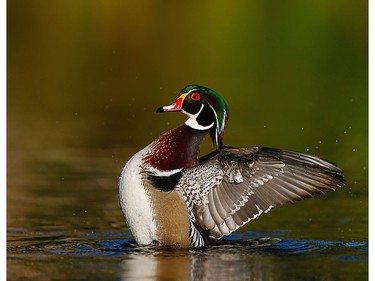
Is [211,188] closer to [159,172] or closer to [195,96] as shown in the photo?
[159,172]

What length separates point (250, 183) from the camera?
981cm

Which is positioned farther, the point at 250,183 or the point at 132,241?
the point at 132,241

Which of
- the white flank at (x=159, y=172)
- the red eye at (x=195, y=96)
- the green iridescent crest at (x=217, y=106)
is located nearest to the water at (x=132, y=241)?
the white flank at (x=159, y=172)

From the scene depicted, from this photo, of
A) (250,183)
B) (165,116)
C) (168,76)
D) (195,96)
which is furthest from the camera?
(168,76)

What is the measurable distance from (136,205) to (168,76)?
33.4 feet

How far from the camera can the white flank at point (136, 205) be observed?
971 centimetres

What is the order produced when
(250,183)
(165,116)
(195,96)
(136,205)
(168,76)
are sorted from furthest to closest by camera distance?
(168,76), (165,116), (195,96), (250,183), (136,205)

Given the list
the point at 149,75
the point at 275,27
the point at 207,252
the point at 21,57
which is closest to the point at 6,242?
the point at 207,252

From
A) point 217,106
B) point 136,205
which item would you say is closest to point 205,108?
point 217,106

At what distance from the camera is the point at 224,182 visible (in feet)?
32.1

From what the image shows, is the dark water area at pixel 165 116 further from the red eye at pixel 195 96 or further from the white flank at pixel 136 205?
the red eye at pixel 195 96

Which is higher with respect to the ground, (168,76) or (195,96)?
(168,76)

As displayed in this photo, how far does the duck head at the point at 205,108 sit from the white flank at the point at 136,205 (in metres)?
0.66

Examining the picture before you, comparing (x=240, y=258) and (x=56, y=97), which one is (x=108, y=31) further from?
(x=240, y=258)
